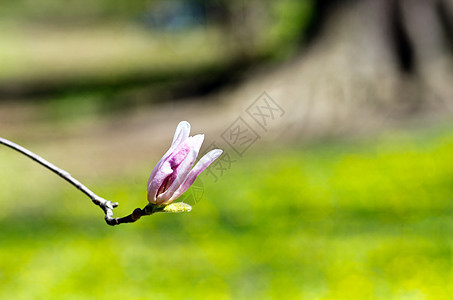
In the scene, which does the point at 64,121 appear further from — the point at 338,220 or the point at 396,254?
the point at 396,254

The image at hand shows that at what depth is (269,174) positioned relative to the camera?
8547 mm

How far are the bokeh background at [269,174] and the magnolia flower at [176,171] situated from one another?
19.7 inches

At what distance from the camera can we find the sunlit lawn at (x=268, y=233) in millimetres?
5188

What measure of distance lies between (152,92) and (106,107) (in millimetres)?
1102

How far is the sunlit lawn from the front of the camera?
17.0 feet

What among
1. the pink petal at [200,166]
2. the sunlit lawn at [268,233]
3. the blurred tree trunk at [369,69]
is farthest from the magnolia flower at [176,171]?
the blurred tree trunk at [369,69]

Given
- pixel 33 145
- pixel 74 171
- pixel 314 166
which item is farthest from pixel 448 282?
pixel 33 145

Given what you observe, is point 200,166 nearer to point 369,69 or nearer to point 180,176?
point 180,176

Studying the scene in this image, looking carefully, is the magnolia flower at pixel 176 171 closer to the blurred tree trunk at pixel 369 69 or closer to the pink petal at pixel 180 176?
the pink petal at pixel 180 176

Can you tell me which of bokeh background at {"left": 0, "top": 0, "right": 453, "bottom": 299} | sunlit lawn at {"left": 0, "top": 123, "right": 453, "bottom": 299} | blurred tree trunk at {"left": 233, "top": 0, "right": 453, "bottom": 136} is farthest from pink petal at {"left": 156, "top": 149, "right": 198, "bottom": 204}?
blurred tree trunk at {"left": 233, "top": 0, "right": 453, "bottom": 136}

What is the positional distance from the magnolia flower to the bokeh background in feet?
1.64

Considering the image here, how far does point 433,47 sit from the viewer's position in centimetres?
1052

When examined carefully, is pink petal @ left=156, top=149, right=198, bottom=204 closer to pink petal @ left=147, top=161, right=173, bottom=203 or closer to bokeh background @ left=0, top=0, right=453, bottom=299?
pink petal @ left=147, top=161, right=173, bottom=203

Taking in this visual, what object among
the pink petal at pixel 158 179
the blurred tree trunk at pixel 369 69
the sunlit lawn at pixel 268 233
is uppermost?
the blurred tree trunk at pixel 369 69
